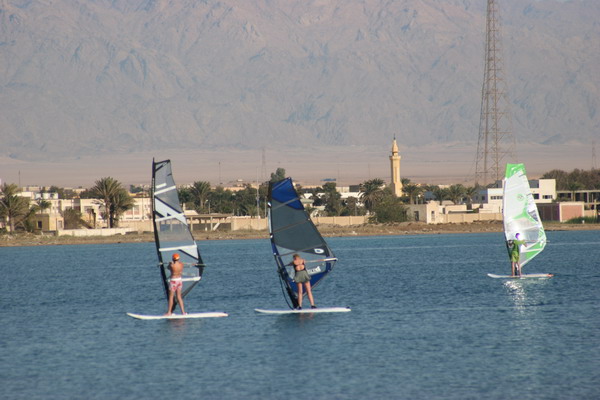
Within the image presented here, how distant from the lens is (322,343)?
32.6 m

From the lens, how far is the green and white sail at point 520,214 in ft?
172

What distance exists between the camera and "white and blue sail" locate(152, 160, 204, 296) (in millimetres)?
37219

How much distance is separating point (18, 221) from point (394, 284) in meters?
91.9

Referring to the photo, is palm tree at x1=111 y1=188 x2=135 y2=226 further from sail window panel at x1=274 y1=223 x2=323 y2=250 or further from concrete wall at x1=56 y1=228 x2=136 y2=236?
sail window panel at x1=274 y1=223 x2=323 y2=250

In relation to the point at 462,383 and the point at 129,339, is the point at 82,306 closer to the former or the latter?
the point at 129,339

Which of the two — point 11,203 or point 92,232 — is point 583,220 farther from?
point 11,203

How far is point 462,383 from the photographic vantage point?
2627cm

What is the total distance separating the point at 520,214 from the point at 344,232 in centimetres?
10309

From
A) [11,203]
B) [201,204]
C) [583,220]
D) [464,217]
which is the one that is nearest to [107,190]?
[11,203]

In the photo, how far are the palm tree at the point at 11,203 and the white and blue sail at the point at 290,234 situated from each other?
98680 millimetres

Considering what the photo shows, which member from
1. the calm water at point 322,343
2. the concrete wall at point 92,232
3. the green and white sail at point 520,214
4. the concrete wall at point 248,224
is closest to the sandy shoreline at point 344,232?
the concrete wall at point 92,232

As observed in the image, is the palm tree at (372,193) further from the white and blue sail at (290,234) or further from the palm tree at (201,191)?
the white and blue sail at (290,234)

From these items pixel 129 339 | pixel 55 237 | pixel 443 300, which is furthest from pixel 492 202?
pixel 129 339

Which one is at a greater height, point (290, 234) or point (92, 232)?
point (290, 234)
